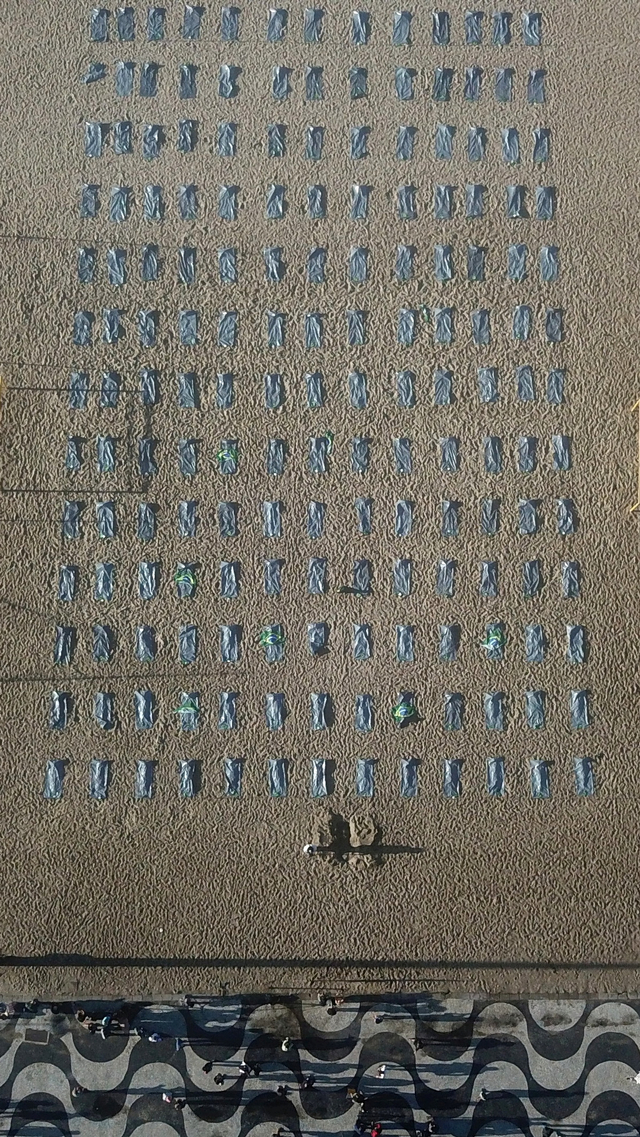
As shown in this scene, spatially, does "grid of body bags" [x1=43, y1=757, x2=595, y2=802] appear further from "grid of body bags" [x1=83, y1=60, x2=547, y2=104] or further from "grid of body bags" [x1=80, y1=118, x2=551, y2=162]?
"grid of body bags" [x1=83, y1=60, x2=547, y2=104]

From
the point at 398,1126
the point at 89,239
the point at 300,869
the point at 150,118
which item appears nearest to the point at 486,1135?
the point at 398,1126

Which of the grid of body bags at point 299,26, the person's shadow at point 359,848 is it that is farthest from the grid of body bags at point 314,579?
the grid of body bags at point 299,26

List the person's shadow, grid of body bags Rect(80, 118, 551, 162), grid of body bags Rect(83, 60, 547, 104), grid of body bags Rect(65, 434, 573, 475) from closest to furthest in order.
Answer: the person's shadow < grid of body bags Rect(65, 434, 573, 475) < grid of body bags Rect(80, 118, 551, 162) < grid of body bags Rect(83, 60, 547, 104)

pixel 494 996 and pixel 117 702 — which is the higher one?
pixel 117 702

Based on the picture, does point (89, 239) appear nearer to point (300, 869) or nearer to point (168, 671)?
point (168, 671)

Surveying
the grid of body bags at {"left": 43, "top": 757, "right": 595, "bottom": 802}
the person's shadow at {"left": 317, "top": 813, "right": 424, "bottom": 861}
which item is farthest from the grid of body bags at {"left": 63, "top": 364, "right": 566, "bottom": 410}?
the person's shadow at {"left": 317, "top": 813, "right": 424, "bottom": 861}

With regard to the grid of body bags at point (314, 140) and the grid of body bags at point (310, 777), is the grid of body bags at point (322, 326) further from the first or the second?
the grid of body bags at point (310, 777)
